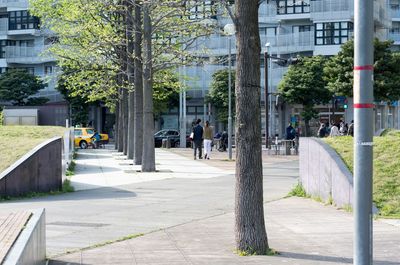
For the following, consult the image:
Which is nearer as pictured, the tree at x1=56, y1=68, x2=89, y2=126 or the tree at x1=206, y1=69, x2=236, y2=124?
the tree at x1=206, y1=69, x2=236, y2=124

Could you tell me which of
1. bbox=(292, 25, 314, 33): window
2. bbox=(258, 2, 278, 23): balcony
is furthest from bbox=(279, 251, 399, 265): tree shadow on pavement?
bbox=(258, 2, 278, 23): balcony

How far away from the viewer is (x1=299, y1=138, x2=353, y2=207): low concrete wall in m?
13.9

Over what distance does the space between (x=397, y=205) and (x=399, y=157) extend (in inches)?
94.9

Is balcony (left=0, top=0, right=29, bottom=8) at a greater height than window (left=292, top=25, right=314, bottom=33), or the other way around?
balcony (left=0, top=0, right=29, bottom=8)

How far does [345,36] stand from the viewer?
5594 cm

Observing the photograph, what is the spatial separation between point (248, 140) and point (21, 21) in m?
64.8

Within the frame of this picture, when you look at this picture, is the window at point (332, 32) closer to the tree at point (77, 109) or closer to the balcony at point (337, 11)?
the balcony at point (337, 11)

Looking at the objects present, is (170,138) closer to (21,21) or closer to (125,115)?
(125,115)

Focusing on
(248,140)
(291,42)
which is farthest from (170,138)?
(248,140)

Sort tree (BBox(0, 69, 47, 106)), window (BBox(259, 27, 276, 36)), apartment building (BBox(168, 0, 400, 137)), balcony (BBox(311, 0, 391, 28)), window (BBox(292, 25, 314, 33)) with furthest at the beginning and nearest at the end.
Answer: tree (BBox(0, 69, 47, 106))
window (BBox(259, 27, 276, 36))
window (BBox(292, 25, 314, 33))
apartment building (BBox(168, 0, 400, 137))
balcony (BBox(311, 0, 391, 28))

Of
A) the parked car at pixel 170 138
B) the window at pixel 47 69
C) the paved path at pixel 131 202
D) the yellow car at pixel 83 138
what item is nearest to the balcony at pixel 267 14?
the parked car at pixel 170 138

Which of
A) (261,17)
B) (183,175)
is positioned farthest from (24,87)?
(183,175)

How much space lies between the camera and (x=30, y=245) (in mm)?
6680

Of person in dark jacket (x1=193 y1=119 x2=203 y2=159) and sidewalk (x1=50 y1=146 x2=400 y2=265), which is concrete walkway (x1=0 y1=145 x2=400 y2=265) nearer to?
sidewalk (x1=50 y1=146 x2=400 y2=265)
